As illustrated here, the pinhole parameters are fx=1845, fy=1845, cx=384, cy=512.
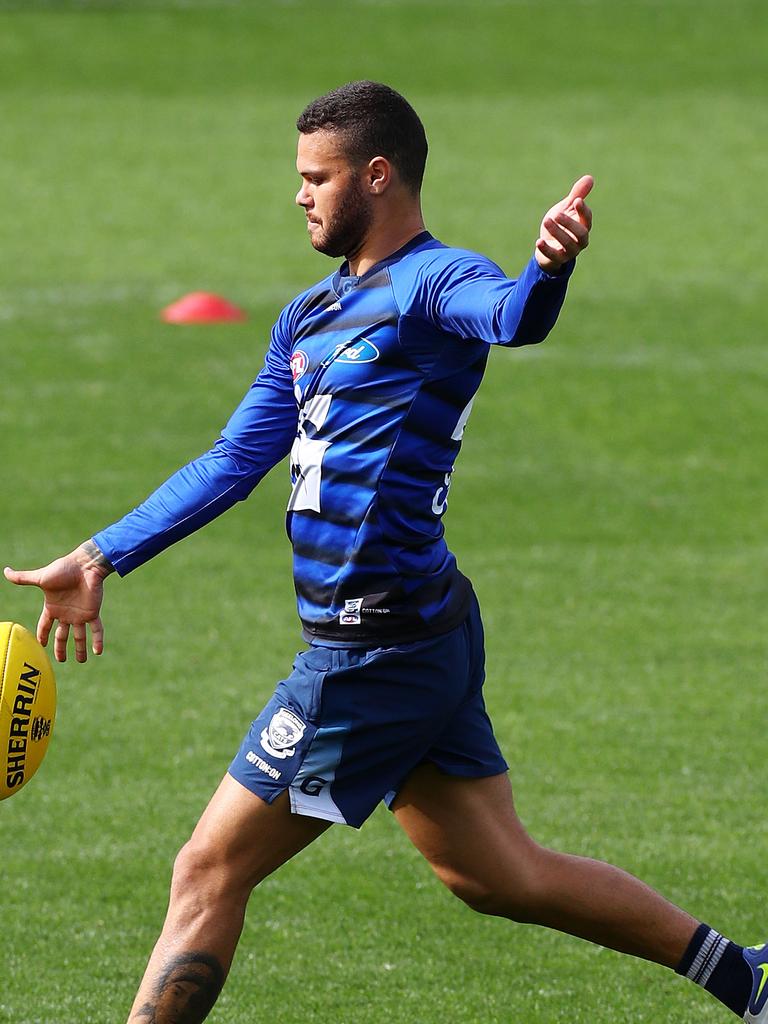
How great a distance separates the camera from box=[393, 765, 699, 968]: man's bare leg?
4797 millimetres

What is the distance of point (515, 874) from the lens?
189 inches

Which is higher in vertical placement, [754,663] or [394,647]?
[394,647]

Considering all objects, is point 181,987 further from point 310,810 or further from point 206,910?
point 310,810

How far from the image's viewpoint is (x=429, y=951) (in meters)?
5.85

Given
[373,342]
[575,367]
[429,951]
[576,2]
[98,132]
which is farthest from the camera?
[576,2]

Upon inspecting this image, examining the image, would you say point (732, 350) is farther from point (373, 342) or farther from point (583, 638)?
point (373, 342)

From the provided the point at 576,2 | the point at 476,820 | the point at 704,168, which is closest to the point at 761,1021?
the point at 476,820

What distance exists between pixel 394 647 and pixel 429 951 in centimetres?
159

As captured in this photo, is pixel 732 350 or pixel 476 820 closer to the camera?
pixel 476 820

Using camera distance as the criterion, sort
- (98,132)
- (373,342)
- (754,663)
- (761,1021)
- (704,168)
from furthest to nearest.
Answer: (98,132)
(704,168)
(754,663)
(761,1021)
(373,342)

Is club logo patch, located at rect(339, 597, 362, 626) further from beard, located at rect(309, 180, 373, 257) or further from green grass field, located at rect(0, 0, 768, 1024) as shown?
green grass field, located at rect(0, 0, 768, 1024)

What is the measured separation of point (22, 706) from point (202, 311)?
1142cm

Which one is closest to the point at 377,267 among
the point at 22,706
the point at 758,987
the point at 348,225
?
the point at 348,225

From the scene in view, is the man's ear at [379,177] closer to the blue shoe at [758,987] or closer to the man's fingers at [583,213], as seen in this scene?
the man's fingers at [583,213]
